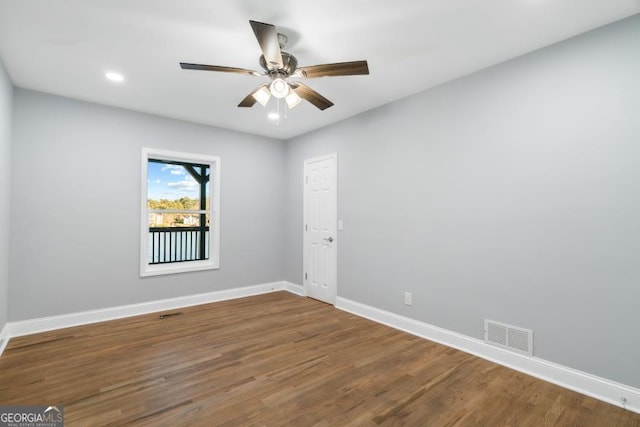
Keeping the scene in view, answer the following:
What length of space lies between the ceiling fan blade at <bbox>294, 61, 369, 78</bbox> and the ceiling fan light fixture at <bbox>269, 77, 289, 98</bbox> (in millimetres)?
126

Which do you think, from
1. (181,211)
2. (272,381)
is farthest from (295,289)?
(272,381)

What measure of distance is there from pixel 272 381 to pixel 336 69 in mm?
2447

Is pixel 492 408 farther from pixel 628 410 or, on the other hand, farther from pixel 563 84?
pixel 563 84

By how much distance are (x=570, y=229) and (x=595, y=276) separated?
A: 1.23 ft

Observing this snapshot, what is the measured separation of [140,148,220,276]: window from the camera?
14.1 ft

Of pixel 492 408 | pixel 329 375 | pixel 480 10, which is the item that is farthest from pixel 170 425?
pixel 480 10

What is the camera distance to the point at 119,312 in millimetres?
3816

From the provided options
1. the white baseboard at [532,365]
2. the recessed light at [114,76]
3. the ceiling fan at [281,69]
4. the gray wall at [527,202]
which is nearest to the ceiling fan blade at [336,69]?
the ceiling fan at [281,69]

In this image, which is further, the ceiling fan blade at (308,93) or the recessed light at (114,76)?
the recessed light at (114,76)

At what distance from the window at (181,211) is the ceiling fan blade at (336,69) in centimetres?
286

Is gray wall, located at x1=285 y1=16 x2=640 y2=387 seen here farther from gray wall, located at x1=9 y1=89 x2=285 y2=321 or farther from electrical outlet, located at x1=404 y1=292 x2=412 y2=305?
gray wall, located at x1=9 y1=89 x2=285 y2=321

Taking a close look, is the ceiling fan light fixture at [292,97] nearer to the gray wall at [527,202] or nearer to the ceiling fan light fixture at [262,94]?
the ceiling fan light fixture at [262,94]

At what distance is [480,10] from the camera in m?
2.05

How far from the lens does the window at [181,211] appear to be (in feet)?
14.1
